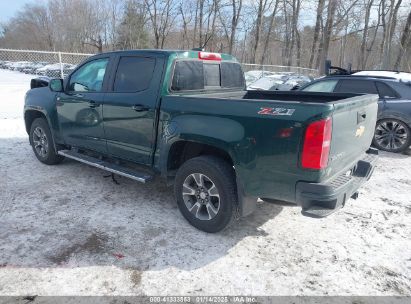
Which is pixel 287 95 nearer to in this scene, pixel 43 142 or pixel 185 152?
pixel 185 152

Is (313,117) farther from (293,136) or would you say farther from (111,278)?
(111,278)

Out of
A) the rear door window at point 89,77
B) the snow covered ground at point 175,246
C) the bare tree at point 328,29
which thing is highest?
the bare tree at point 328,29

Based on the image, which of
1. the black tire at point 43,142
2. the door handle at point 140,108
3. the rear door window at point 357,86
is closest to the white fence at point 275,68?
the rear door window at point 357,86

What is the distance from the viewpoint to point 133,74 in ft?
14.0

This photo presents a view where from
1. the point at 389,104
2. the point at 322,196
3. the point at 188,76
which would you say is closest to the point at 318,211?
the point at 322,196

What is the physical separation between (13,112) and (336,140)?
416 inches

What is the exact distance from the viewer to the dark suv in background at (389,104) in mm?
7094

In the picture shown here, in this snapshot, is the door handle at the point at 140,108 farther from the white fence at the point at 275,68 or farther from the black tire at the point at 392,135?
the white fence at the point at 275,68

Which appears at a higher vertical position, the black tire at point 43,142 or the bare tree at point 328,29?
the bare tree at point 328,29

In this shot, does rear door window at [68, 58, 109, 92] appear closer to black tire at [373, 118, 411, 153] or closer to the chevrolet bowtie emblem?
the chevrolet bowtie emblem

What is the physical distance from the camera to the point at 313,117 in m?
2.80

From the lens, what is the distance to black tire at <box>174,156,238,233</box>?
348 cm

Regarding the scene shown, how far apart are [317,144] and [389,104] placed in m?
5.37

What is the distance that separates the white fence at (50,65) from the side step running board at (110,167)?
34.1ft
